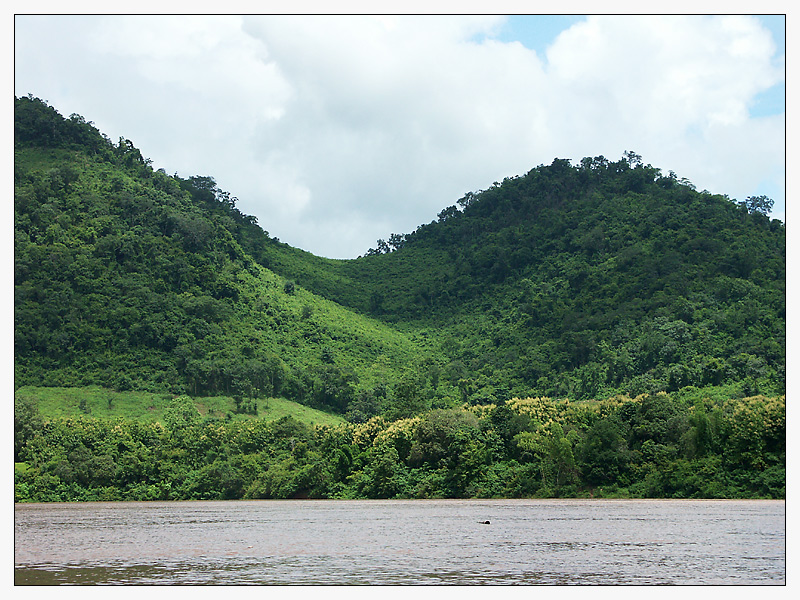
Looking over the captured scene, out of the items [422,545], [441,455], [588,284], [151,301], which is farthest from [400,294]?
[422,545]

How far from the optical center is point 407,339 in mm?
127938

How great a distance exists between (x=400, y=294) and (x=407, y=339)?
56.0ft

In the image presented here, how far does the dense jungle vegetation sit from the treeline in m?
0.16

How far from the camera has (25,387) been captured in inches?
3452

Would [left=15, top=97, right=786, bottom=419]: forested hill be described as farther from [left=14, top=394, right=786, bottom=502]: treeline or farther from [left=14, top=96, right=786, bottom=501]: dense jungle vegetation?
[left=14, top=394, right=786, bottom=502]: treeline

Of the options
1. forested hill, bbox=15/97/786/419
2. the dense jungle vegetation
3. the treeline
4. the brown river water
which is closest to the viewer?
the brown river water

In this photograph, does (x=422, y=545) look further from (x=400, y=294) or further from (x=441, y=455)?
(x=400, y=294)

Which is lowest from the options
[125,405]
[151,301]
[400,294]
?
[125,405]

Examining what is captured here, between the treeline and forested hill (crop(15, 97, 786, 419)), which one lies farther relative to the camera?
forested hill (crop(15, 97, 786, 419))

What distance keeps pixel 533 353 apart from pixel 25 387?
175 ft

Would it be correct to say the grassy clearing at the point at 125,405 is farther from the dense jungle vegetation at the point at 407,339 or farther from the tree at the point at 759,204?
the tree at the point at 759,204

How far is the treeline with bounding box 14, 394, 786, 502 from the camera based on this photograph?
51438 mm

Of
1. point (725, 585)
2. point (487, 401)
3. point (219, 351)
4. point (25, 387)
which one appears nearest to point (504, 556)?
point (725, 585)

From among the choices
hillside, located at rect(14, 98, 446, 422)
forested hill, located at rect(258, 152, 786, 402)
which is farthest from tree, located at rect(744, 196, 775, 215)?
hillside, located at rect(14, 98, 446, 422)
